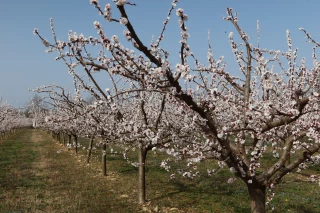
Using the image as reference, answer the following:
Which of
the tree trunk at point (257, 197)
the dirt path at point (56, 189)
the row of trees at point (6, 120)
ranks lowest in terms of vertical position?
the dirt path at point (56, 189)

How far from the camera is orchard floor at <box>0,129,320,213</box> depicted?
36.9ft

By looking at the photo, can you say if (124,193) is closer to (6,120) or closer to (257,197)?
(257,197)

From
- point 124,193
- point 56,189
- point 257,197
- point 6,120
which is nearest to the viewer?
point 257,197

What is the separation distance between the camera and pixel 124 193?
44.7 feet

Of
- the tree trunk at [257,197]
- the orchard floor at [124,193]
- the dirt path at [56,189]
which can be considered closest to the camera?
the tree trunk at [257,197]

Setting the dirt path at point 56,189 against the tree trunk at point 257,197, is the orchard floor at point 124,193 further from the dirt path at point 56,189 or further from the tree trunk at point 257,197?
the tree trunk at point 257,197

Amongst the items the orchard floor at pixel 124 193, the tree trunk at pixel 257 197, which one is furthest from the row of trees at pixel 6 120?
the tree trunk at pixel 257 197

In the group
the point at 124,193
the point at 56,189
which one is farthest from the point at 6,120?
the point at 124,193

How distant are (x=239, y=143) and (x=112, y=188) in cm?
949

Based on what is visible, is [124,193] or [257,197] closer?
[257,197]

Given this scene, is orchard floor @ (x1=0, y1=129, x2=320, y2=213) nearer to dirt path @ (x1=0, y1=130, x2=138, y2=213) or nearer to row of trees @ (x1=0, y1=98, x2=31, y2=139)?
dirt path @ (x1=0, y1=130, x2=138, y2=213)

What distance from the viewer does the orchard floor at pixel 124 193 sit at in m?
11.2

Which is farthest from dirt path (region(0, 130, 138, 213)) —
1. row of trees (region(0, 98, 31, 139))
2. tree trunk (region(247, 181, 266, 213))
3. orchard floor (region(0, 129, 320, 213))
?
row of trees (region(0, 98, 31, 139))

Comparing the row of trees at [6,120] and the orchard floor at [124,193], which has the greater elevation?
the row of trees at [6,120]
